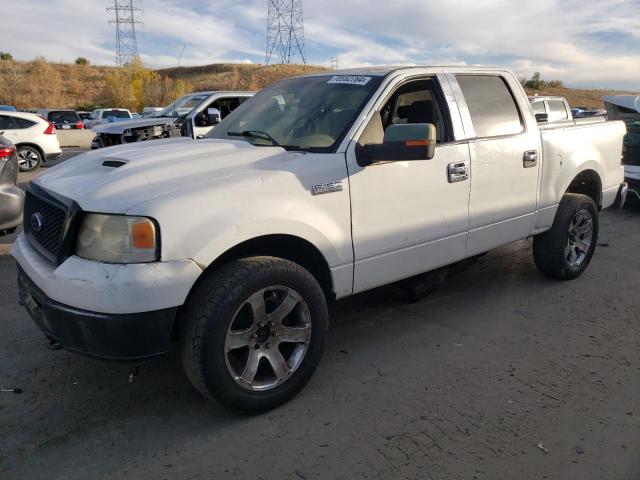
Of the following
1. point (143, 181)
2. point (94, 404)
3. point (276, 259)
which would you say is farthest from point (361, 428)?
point (143, 181)

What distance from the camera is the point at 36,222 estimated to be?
10.2ft

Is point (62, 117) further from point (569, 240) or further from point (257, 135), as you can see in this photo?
point (569, 240)

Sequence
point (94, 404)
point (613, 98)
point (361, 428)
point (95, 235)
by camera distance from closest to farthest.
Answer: point (95, 235) < point (361, 428) < point (94, 404) < point (613, 98)

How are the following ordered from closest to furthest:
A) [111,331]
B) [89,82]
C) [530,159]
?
[111,331]
[530,159]
[89,82]

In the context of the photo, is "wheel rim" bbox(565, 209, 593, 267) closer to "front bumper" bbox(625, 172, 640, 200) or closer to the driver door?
the driver door

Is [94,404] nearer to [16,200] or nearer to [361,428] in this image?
[361,428]

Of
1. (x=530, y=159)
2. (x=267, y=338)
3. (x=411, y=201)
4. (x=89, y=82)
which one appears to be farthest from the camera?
(x=89, y=82)

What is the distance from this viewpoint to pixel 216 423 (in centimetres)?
291

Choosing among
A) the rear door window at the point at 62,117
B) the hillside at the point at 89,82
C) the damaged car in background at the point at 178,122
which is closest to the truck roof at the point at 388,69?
the damaged car in background at the point at 178,122

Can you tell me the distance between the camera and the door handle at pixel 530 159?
4.33 meters

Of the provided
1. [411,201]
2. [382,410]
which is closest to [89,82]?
[411,201]

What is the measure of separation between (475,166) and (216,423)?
97.7 inches

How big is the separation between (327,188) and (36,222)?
169 centimetres

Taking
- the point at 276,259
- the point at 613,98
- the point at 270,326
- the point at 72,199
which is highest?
the point at 613,98
